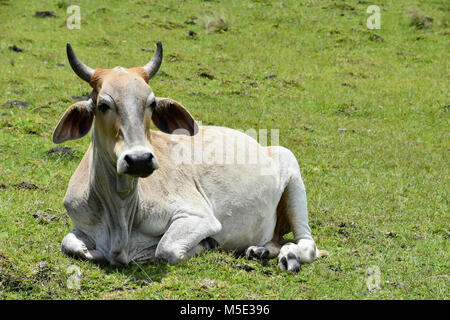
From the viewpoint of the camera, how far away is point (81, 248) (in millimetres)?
5676

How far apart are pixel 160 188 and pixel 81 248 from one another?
3.16 ft

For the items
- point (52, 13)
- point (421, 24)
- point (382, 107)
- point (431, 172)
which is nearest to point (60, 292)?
point (431, 172)

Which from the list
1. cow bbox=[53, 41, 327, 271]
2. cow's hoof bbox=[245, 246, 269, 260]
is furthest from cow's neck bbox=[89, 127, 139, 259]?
cow's hoof bbox=[245, 246, 269, 260]

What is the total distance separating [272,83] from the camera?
15.6m

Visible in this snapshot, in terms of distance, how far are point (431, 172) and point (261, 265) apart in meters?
5.84

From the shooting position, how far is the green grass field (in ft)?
18.2

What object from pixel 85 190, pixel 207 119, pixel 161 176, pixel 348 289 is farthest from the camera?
pixel 207 119

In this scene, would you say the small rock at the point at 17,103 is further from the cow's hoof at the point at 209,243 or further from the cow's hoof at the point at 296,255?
the cow's hoof at the point at 296,255

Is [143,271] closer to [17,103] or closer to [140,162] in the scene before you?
[140,162]

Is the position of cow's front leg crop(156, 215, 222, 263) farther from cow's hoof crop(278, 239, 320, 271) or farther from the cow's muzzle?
the cow's muzzle

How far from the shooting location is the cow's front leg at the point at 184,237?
573cm

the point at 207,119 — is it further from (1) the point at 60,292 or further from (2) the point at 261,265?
(1) the point at 60,292

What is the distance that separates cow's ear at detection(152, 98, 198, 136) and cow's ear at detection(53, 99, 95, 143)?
0.62 metres

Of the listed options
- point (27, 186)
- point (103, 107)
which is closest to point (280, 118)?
point (27, 186)
